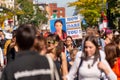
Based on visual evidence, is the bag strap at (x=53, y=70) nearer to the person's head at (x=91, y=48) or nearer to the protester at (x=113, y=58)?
the person's head at (x=91, y=48)

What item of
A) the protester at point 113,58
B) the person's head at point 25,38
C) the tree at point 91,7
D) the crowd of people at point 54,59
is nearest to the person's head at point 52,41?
the crowd of people at point 54,59

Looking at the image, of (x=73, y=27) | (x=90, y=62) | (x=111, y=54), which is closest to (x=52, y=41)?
(x=111, y=54)

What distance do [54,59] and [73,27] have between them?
948 cm

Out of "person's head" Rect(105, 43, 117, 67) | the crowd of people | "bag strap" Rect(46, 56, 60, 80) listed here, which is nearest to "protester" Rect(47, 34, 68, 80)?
the crowd of people

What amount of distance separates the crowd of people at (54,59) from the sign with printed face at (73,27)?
447 cm

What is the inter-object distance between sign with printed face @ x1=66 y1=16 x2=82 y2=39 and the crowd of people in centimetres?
447

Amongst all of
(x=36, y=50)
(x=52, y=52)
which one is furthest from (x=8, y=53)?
(x=36, y=50)

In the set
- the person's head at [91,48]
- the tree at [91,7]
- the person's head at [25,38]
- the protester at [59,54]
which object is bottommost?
the tree at [91,7]

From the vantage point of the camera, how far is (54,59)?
914 cm

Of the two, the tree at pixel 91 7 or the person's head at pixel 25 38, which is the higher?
the person's head at pixel 25 38

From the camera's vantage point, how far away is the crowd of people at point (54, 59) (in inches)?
215

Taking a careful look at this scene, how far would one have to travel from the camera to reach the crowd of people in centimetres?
545

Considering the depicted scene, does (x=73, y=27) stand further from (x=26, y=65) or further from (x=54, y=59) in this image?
(x=26, y=65)

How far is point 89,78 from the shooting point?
780 cm
